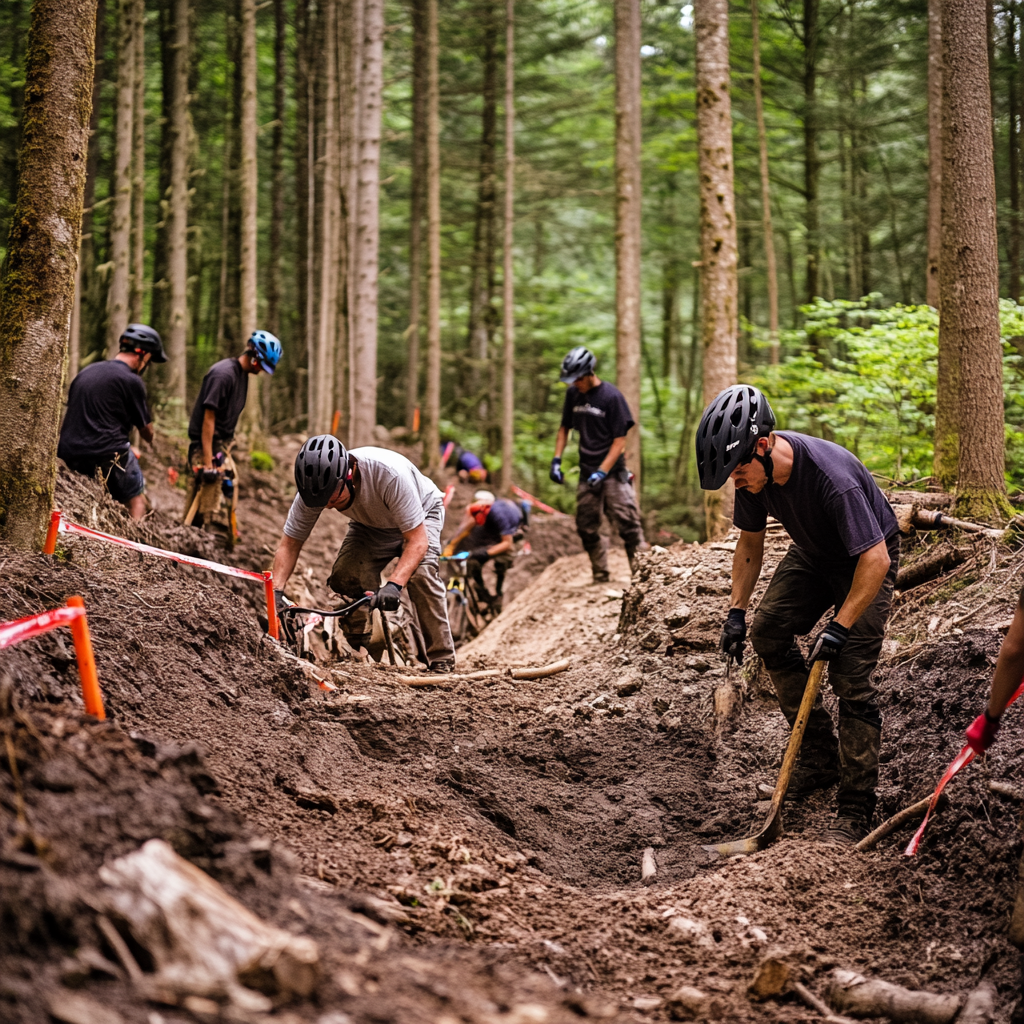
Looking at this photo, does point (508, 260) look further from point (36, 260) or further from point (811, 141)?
point (36, 260)

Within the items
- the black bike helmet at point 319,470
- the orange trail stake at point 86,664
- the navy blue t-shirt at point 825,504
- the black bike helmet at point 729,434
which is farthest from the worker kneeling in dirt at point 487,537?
the orange trail stake at point 86,664

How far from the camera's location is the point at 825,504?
4.17 m

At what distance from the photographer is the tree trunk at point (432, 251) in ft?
57.4

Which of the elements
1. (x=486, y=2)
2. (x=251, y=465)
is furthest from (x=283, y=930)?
(x=486, y=2)

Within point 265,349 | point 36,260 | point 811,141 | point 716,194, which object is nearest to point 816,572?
point 36,260

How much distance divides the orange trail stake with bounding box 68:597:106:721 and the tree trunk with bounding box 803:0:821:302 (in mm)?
18305

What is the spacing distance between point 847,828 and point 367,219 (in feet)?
39.9

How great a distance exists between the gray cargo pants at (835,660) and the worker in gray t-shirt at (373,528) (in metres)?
2.46

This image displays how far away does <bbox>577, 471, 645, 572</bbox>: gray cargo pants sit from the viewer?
966 cm

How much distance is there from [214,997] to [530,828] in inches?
106

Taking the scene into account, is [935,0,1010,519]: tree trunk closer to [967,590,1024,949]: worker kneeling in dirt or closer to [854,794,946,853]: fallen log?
[854,794,946,853]: fallen log

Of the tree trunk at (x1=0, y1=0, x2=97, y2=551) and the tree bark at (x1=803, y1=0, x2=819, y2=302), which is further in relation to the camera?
the tree bark at (x1=803, y1=0, x2=819, y2=302)

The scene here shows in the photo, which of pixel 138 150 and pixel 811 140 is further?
pixel 811 140

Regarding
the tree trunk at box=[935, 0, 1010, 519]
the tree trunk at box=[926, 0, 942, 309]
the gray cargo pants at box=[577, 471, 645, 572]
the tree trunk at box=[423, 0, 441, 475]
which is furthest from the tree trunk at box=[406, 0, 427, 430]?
the tree trunk at box=[935, 0, 1010, 519]
